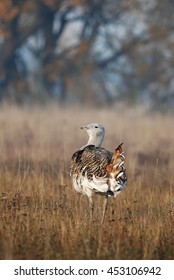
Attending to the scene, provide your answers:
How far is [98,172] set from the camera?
23.2 ft

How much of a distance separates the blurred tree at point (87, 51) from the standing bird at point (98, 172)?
2072cm

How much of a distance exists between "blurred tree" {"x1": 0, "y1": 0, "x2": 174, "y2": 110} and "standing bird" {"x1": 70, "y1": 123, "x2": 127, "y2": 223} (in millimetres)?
20719

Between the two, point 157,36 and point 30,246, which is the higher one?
point 157,36

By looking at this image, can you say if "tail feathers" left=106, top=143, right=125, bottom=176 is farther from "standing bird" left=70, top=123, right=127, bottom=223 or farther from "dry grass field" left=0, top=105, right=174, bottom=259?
"dry grass field" left=0, top=105, right=174, bottom=259

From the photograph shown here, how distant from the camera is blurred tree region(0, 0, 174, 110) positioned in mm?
29062

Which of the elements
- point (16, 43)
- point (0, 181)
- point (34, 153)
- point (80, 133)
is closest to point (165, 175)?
point (34, 153)

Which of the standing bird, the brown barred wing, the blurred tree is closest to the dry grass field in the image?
the standing bird

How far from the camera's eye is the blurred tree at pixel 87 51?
2906 cm

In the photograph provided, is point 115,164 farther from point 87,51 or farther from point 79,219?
point 87,51

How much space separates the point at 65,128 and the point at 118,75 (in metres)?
14.8

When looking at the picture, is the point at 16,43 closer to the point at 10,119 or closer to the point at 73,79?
the point at 73,79

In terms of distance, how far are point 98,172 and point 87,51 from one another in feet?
75.7

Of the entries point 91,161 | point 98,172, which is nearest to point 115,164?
point 98,172

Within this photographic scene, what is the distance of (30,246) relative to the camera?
6332 millimetres
